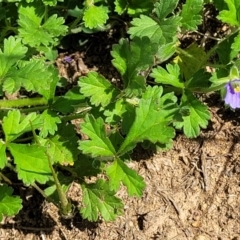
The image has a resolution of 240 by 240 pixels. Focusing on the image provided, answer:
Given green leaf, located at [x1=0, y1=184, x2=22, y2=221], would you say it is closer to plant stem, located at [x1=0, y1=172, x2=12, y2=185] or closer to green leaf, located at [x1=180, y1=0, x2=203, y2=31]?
plant stem, located at [x1=0, y1=172, x2=12, y2=185]

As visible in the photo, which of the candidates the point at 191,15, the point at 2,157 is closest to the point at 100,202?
the point at 2,157

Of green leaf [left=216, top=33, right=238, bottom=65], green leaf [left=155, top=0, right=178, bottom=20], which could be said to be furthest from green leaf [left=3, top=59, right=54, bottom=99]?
green leaf [left=216, top=33, right=238, bottom=65]

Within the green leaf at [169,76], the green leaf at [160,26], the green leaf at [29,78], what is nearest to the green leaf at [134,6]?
the green leaf at [160,26]

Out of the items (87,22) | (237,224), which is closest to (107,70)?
(87,22)

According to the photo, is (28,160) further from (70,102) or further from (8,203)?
(70,102)

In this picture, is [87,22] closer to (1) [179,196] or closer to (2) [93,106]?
(2) [93,106]

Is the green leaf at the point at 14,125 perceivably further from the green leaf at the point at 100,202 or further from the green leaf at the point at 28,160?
the green leaf at the point at 100,202
